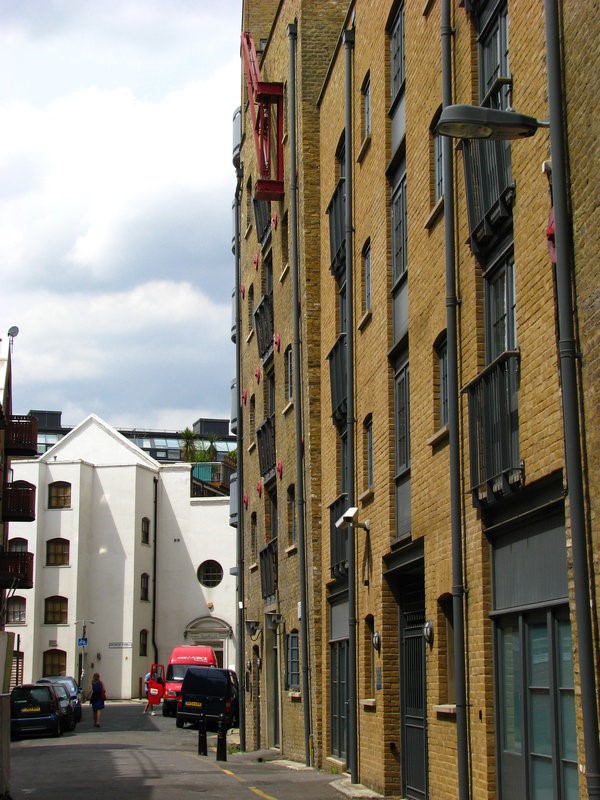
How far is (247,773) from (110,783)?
10.3 ft

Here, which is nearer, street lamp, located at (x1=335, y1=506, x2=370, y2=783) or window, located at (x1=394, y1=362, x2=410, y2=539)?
window, located at (x1=394, y1=362, x2=410, y2=539)

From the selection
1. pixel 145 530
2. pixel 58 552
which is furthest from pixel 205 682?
pixel 145 530

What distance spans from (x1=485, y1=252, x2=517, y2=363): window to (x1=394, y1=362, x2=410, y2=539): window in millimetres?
4340

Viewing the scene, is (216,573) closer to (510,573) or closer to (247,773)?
(247,773)

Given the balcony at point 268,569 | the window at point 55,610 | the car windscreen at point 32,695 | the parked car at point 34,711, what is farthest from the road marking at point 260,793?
the window at point 55,610

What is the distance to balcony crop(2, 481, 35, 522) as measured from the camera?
4475 centimetres

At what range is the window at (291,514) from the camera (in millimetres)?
28322

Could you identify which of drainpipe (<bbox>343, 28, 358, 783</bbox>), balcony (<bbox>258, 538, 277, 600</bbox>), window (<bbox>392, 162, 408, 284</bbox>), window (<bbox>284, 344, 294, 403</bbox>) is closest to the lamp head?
window (<bbox>392, 162, 408, 284</bbox>)

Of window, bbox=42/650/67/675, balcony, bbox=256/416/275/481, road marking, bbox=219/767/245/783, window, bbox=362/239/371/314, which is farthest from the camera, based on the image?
window, bbox=42/650/67/675

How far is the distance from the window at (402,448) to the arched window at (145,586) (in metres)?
45.9

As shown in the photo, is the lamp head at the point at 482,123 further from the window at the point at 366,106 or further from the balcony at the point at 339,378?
the balcony at the point at 339,378

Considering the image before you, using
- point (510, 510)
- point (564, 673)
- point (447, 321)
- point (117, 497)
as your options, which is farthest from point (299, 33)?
point (117, 497)

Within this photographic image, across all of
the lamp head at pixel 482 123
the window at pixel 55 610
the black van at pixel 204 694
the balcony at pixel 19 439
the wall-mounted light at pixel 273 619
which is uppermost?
the balcony at pixel 19 439

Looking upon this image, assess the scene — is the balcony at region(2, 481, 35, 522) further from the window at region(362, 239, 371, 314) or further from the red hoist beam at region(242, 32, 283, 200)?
the window at region(362, 239, 371, 314)
